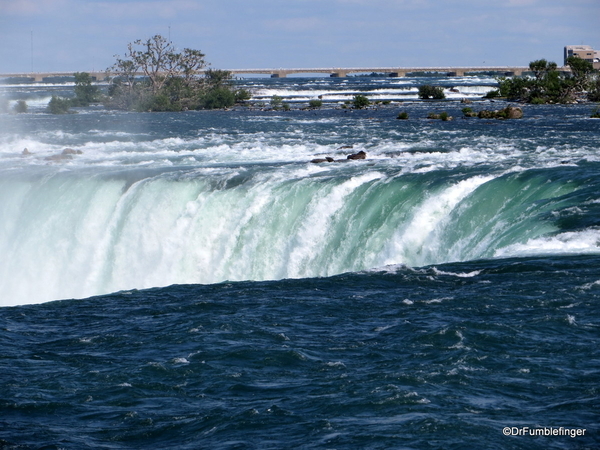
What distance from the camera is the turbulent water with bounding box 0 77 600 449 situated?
10695 mm

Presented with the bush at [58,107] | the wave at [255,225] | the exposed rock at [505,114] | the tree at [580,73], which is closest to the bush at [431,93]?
the tree at [580,73]

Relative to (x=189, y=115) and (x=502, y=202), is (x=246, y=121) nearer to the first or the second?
(x=189, y=115)

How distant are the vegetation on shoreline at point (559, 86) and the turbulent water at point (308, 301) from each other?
37752 mm

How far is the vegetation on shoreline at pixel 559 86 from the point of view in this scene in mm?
69938

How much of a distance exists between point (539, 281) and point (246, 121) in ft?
160

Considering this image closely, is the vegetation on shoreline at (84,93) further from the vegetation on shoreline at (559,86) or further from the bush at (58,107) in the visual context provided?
the vegetation on shoreline at (559,86)

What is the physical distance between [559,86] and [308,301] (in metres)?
60.6

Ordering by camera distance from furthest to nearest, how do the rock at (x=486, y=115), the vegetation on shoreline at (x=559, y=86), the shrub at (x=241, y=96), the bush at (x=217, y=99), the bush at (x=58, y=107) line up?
the shrub at (x=241, y=96) < the bush at (x=217, y=99) < the bush at (x=58, y=107) < the vegetation on shoreline at (x=559, y=86) < the rock at (x=486, y=115)

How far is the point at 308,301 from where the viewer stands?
1599cm

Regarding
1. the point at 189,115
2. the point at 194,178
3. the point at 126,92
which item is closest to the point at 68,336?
the point at 194,178

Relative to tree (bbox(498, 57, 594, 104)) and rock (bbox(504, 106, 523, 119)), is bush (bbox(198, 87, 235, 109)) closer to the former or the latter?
tree (bbox(498, 57, 594, 104))

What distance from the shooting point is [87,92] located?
101m

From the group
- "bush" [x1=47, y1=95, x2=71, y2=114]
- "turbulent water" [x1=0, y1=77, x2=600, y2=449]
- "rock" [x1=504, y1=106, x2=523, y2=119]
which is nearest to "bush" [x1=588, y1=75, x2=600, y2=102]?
"rock" [x1=504, y1=106, x2=523, y2=119]

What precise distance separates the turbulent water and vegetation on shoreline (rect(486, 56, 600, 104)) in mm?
37752
